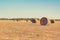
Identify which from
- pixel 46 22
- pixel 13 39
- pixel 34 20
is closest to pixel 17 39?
pixel 13 39

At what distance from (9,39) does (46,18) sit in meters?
24.6

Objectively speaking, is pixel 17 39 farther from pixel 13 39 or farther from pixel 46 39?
pixel 46 39

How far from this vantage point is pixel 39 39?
13.8 m

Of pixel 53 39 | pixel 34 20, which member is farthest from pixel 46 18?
pixel 53 39

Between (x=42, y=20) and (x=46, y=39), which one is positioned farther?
(x=42, y=20)

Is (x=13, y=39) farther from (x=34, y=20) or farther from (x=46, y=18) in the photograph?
(x=34, y=20)

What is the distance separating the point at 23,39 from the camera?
45.0 ft

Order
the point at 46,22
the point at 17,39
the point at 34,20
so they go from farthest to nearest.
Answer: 1. the point at 34,20
2. the point at 46,22
3. the point at 17,39

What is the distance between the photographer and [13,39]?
1362cm

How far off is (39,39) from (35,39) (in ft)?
0.87

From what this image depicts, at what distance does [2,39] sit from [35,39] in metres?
2.18

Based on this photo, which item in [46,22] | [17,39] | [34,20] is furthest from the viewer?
[34,20]

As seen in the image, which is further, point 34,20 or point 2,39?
point 34,20

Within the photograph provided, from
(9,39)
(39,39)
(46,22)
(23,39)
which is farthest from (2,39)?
(46,22)
